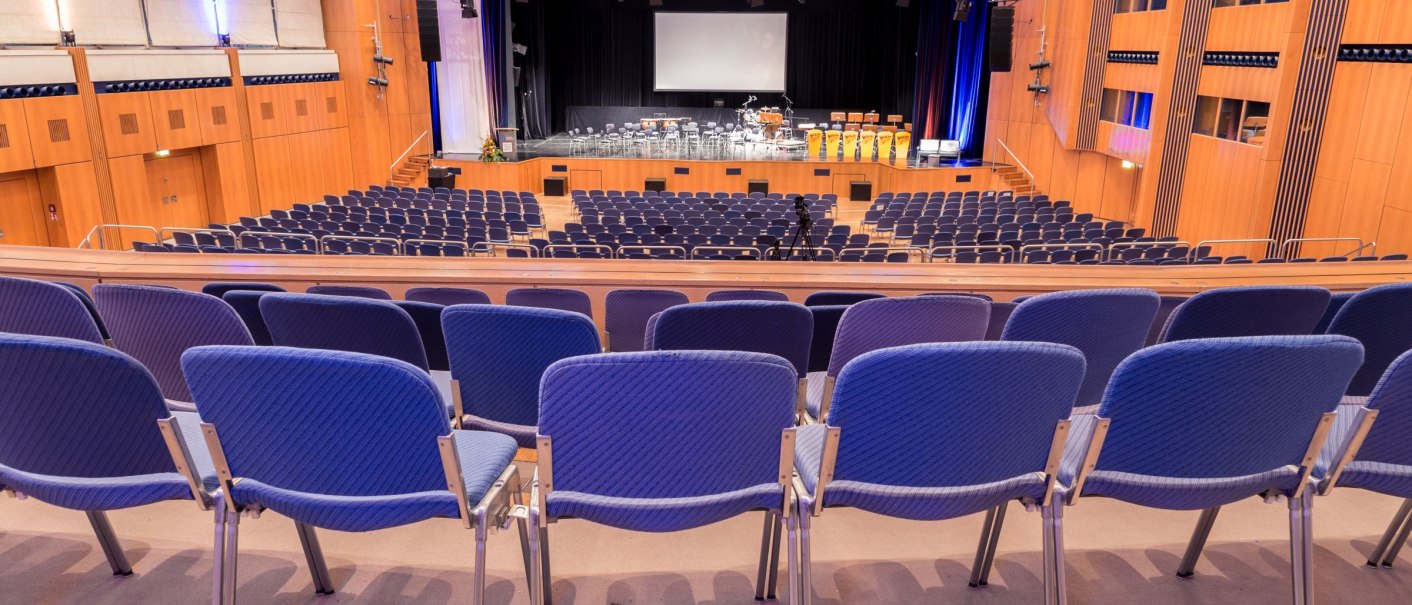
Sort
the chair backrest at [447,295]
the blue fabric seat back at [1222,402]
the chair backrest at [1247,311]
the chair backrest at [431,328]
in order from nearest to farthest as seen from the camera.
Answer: the blue fabric seat back at [1222,402] → the chair backrest at [1247,311] → the chair backrest at [431,328] → the chair backrest at [447,295]

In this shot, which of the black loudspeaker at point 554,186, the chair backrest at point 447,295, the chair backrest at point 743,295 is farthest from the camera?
the black loudspeaker at point 554,186

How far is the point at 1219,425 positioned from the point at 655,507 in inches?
52.8

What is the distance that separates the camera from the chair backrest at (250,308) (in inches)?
132

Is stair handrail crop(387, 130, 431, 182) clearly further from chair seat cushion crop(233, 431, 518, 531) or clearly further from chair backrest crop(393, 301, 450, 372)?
chair seat cushion crop(233, 431, 518, 531)

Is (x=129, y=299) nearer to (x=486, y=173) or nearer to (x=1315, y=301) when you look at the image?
(x=1315, y=301)

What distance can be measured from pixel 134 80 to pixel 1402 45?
17.6 m

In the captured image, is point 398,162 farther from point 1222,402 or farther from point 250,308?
point 1222,402

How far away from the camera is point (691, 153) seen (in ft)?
71.7

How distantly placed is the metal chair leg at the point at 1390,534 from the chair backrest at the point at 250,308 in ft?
12.6

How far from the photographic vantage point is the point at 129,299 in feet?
9.09

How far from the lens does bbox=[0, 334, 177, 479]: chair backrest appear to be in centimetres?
183

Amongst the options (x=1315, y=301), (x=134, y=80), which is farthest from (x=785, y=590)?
(x=134, y=80)

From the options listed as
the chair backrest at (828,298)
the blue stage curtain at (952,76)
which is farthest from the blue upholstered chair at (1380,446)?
the blue stage curtain at (952,76)

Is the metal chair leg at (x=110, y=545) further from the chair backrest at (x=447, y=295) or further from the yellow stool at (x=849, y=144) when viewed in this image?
the yellow stool at (x=849, y=144)
